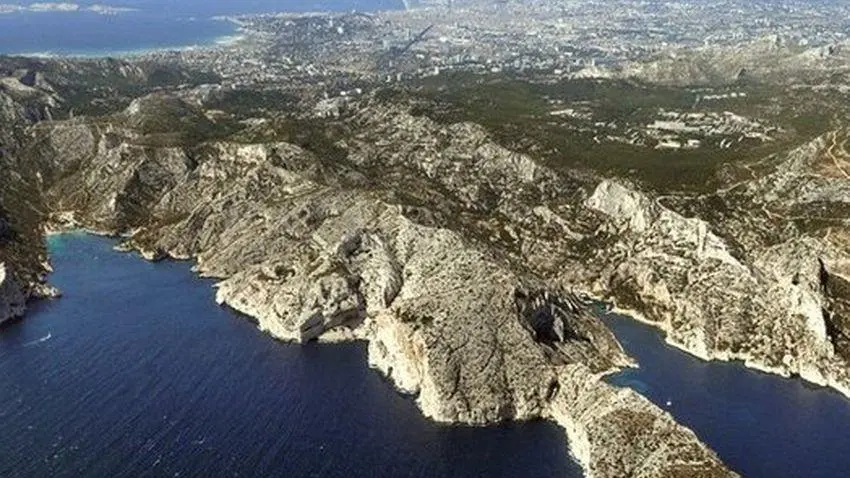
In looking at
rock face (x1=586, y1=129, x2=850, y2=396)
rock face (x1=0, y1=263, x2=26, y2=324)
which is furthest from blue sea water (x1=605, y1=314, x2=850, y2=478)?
rock face (x1=0, y1=263, x2=26, y2=324)

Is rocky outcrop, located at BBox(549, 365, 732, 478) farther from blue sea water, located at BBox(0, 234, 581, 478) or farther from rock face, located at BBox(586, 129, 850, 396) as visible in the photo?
rock face, located at BBox(586, 129, 850, 396)

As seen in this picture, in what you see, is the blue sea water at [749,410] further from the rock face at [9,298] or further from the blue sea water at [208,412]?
the rock face at [9,298]

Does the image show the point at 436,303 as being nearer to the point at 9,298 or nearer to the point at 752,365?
the point at 752,365

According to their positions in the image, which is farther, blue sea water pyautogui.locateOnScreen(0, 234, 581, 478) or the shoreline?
the shoreline

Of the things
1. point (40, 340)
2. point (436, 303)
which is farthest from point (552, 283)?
point (40, 340)

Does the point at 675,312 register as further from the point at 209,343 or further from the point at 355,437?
the point at 209,343

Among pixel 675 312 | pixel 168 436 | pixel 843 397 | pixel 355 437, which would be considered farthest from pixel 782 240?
pixel 168 436

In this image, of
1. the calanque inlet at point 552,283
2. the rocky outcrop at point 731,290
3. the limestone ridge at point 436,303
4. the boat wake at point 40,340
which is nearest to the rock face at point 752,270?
the rocky outcrop at point 731,290
